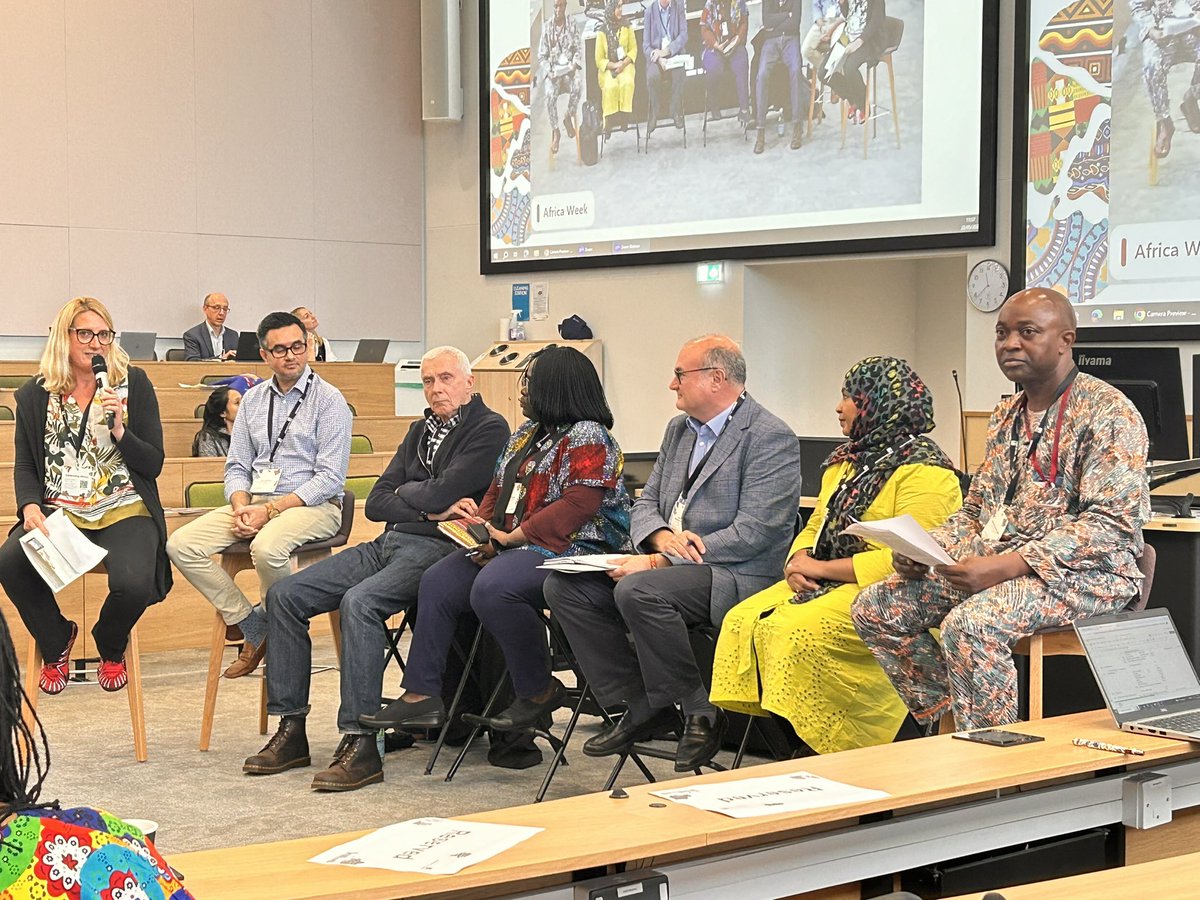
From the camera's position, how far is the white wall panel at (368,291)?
456 inches

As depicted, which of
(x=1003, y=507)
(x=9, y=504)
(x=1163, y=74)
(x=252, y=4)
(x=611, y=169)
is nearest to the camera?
(x=1003, y=507)

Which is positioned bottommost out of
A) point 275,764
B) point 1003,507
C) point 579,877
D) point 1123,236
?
point 275,764

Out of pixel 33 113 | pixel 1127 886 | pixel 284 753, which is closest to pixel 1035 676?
pixel 1127 886

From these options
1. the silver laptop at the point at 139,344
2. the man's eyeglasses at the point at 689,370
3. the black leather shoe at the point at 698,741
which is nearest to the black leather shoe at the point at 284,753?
the black leather shoe at the point at 698,741

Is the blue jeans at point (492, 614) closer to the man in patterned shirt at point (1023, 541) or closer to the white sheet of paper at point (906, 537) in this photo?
the man in patterned shirt at point (1023, 541)

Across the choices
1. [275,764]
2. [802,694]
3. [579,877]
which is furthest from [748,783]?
[275,764]

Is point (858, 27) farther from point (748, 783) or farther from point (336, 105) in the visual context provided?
point (748, 783)

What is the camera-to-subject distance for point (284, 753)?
15.1ft

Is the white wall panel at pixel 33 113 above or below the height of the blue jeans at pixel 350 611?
above

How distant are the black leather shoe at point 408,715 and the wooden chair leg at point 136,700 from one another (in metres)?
0.80

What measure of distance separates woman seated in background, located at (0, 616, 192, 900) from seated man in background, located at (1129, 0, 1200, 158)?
702 cm

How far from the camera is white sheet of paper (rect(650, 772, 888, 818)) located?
2146 mm

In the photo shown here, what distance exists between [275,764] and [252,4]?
804 cm

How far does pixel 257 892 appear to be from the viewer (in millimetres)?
1782
